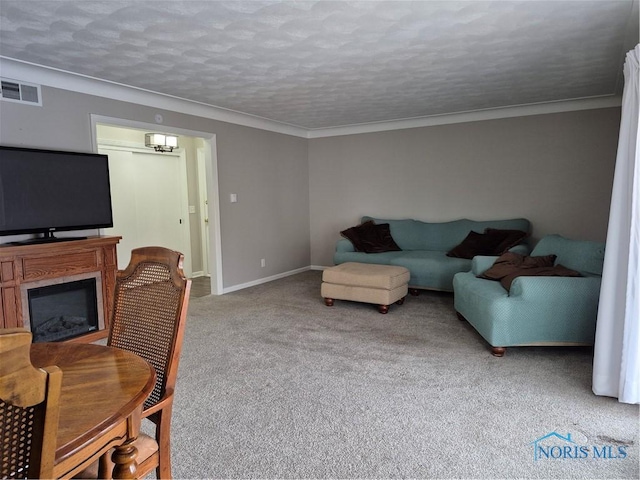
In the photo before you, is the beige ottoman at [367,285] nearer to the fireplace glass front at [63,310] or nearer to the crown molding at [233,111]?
the fireplace glass front at [63,310]

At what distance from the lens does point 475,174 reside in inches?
221

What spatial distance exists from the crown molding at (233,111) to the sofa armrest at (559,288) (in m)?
2.97

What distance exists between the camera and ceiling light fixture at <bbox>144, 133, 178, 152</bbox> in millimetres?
5359

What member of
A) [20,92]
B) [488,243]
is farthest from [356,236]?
[20,92]

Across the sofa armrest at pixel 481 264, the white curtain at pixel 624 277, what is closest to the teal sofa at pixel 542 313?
the white curtain at pixel 624 277

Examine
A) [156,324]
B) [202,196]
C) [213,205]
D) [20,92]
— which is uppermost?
[20,92]

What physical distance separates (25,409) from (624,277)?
2859 mm

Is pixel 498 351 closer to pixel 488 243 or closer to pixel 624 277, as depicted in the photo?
pixel 624 277

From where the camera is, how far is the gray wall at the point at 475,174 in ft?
16.3

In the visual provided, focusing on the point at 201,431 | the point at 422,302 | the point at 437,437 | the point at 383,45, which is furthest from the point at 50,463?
the point at 422,302

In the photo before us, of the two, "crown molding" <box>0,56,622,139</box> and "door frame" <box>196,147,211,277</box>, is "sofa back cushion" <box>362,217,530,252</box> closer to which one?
"crown molding" <box>0,56,622,139</box>

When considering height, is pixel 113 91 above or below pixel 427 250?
above

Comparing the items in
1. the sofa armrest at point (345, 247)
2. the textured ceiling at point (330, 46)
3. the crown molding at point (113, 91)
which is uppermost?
the textured ceiling at point (330, 46)

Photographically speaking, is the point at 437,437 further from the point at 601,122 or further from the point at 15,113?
the point at 601,122
